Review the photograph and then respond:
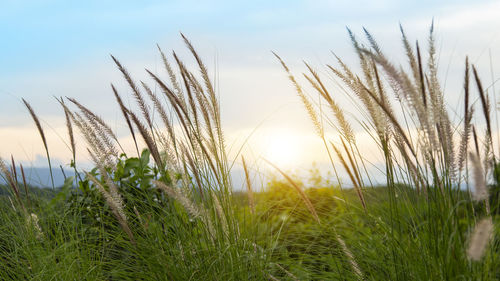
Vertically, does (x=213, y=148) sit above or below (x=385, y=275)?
above

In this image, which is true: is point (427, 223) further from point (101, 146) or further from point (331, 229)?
point (101, 146)

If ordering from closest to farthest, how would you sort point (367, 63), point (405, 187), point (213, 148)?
point (367, 63) → point (405, 187) → point (213, 148)

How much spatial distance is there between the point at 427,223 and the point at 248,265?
3.42 ft

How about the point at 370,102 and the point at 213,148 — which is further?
the point at 213,148

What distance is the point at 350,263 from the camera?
106 inches

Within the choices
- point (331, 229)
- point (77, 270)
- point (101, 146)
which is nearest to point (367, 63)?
point (331, 229)

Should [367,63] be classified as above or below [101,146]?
above

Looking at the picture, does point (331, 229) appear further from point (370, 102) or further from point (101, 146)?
point (101, 146)

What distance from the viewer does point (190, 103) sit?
282cm

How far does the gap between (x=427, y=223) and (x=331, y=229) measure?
54cm

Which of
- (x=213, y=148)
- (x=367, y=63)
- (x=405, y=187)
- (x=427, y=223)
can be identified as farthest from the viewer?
(x=213, y=148)

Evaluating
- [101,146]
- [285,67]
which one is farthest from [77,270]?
[285,67]

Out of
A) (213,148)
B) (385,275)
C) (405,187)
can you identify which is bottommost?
(385,275)

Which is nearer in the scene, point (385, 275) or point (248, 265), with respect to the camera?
point (385, 275)
